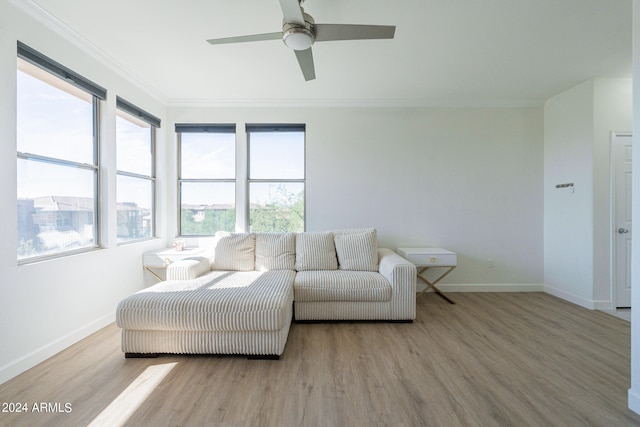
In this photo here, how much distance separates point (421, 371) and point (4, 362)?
2.89 metres

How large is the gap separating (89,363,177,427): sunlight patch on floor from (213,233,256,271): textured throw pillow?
1260 mm

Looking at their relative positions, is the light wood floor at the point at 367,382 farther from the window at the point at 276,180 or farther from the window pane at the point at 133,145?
the window pane at the point at 133,145

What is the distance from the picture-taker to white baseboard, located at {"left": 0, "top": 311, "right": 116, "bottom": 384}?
1808 millimetres

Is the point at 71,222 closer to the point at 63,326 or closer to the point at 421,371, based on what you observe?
the point at 63,326

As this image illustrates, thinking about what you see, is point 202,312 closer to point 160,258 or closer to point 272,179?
point 160,258

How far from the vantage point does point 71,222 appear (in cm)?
241

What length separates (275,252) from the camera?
3232 mm

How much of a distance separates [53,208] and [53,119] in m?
0.76

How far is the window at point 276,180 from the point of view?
3.82 meters

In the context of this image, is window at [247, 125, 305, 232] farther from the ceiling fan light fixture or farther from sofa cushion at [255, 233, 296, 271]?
the ceiling fan light fixture

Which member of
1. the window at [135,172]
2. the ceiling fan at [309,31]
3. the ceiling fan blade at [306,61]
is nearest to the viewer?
the ceiling fan at [309,31]

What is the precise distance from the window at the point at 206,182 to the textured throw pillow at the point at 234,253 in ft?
1.99

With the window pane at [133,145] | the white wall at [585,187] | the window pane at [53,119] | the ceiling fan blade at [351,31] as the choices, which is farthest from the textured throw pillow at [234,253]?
the white wall at [585,187]

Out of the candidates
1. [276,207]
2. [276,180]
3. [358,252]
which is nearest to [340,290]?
[358,252]
